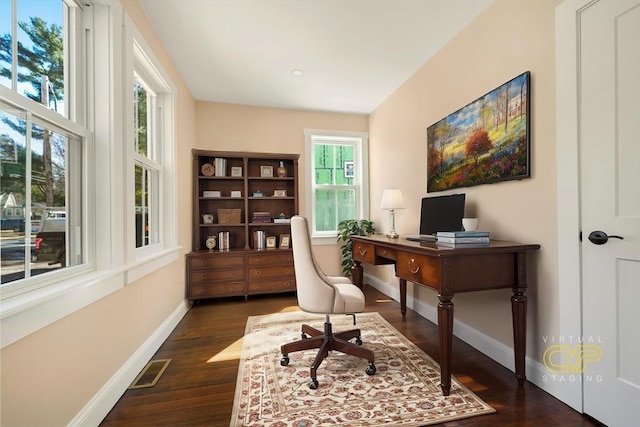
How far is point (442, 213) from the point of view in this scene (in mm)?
2186

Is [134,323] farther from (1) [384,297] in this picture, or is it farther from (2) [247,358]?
(1) [384,297]

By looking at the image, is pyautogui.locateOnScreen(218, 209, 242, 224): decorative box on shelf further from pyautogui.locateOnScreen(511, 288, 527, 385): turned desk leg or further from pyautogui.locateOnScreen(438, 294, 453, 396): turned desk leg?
pyautogui.locateOnScreen(511, 288, 527, 385): turned desk leg

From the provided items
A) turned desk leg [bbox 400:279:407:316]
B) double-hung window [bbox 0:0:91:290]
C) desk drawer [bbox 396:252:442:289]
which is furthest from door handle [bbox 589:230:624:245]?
double-hung window [bbox 0:0:91:290]

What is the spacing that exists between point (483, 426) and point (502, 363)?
0.71 meters

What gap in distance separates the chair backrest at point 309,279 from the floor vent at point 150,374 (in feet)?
3.44

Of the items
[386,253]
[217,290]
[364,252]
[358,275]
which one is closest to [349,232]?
[358,275]

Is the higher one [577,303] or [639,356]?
[577,303]

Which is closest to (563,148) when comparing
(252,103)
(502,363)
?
(502,363)

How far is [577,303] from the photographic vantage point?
1.41 m

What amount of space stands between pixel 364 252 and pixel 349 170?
199 cm

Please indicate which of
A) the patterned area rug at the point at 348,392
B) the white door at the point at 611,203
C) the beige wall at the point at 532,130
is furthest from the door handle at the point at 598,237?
the patterned area rug at the point at 348,392

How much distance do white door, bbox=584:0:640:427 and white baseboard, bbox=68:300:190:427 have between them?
2.42m

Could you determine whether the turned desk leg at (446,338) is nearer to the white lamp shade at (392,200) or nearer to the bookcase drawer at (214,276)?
the white lamp shade at (392,200)

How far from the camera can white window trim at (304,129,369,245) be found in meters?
3.99
